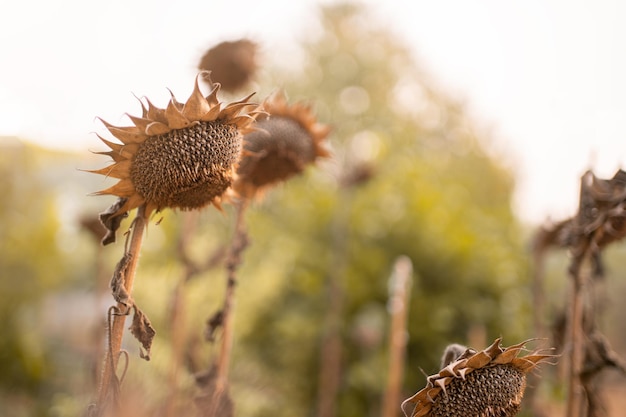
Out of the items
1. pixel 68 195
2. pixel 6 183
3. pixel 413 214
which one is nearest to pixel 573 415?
pixel 413 214

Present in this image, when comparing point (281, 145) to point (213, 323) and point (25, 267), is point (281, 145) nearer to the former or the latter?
point (213, 323)

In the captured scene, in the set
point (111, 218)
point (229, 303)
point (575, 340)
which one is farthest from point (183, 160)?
point (575, 340)

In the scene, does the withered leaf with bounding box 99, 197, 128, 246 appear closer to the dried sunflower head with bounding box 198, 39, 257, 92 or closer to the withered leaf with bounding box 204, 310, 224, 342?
the withered leaf with bounding box 204, 310, 224, 342

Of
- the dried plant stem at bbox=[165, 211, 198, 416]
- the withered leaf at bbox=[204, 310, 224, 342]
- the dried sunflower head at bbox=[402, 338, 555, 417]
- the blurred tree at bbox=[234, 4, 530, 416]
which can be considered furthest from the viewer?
the blurred tree at bbox=[234, 4, 530, 416]

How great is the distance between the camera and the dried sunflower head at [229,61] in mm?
1649

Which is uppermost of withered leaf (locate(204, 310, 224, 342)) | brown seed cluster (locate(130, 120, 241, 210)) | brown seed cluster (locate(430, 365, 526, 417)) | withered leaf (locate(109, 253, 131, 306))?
withered leaf (locate(204, 310, 224, 342))

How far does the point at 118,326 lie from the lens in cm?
98

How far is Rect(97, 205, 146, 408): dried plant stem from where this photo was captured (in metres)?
0.93

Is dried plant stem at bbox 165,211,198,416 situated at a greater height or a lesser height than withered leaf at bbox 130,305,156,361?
greater

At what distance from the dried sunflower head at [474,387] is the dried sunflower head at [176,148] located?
0.47m

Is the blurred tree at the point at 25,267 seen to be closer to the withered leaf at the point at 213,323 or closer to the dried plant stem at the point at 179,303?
the dried plant stem at the point at 179,303

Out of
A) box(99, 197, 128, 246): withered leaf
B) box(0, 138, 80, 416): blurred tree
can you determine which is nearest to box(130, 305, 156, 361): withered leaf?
box(99, 197, 128, 246): withered leaf

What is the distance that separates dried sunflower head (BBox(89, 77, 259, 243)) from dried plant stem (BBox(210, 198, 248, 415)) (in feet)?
1.69

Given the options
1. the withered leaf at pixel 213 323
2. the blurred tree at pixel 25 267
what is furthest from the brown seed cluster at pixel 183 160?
the blurred tree at pixel 25 267
